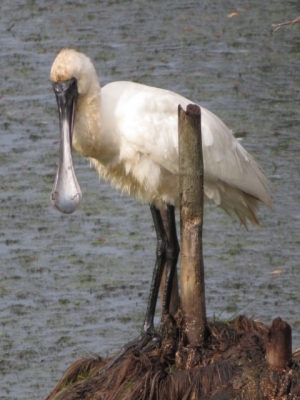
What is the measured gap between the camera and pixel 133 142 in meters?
7.01

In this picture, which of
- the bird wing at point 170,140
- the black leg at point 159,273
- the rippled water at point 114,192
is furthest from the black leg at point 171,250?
the rippled water at point 114,192

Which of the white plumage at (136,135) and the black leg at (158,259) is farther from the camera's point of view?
the black leg at (158,259)

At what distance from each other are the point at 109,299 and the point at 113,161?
2056mm

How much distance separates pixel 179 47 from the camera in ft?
45.9

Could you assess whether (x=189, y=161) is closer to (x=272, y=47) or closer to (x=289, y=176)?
(x=289, y=176)

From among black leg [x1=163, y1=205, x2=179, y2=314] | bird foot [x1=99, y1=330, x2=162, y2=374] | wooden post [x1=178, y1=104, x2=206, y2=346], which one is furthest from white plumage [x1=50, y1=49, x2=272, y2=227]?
bird foot [x1=99, y1=330, x2=162, y2=374]

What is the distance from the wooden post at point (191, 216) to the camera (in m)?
6.38

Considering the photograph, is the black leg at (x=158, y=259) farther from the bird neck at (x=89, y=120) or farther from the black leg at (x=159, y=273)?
the bird neck at (x=89, y=120)

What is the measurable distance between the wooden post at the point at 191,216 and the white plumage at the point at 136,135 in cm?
61

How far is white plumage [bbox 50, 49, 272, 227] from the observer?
7.02 meters

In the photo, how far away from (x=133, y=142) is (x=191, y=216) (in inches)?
28.2

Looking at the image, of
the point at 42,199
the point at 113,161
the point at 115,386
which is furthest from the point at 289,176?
the point at 115,386

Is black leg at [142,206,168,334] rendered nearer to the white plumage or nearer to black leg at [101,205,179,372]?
black leg at [101,205,179,372]

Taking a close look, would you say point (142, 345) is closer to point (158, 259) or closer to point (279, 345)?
point (158, 259)
